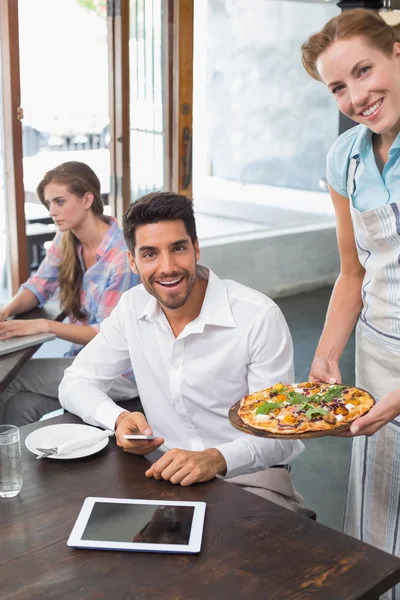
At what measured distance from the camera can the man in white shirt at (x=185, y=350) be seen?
2.05 meters

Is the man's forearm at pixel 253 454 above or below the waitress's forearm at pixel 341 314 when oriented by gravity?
below

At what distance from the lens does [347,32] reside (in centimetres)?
180

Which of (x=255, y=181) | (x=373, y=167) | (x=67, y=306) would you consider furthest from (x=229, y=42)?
(x=373, y=167)

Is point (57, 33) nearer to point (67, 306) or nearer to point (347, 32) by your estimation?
point (67, 306)

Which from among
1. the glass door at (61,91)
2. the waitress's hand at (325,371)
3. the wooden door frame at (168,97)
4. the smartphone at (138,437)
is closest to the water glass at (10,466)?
the smartphone at (138,437)

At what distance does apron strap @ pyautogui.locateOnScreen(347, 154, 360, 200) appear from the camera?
2.03 meters

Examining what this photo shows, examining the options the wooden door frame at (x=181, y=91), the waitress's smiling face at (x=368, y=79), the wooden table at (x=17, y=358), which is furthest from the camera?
the wooden door frame at (x=181, y=91)

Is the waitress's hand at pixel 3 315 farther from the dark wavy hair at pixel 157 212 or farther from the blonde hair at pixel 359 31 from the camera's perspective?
the blonde hair at pixel 359 31

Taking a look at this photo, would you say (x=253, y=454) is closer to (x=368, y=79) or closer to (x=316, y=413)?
(x=316, y=413)

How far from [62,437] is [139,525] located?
0.49m

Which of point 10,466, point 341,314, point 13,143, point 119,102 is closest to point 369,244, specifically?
point 341,314

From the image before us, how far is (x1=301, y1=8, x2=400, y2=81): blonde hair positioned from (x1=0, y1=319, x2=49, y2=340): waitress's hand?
1.55m

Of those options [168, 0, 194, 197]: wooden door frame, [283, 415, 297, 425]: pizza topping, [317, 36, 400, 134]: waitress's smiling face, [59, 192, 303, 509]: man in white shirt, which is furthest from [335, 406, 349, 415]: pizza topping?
[168, 0, 194, 197]: wooden door frame

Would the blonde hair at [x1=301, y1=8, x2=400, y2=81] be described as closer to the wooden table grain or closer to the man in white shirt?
the man in white shirt
